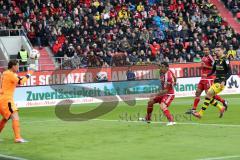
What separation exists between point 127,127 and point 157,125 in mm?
884

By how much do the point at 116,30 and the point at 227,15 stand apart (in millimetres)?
13127

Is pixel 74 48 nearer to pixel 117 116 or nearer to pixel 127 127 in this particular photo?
pixel 117 116

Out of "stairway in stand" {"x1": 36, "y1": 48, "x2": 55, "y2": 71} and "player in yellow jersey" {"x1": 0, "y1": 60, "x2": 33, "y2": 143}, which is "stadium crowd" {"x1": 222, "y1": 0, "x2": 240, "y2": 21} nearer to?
"stairway in stand" {"x1": 36, "y1": 48, "x2": 55, "y2": 71}

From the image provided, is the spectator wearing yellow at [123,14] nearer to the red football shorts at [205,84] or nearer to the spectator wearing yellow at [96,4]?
the spectator wearing yellow at [96,4]

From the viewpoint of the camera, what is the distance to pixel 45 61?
35.7 m

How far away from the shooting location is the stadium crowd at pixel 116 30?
3506cm

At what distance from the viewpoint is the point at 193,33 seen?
39.6 m

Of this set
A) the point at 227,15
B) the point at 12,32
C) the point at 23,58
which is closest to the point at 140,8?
the point at 227,15

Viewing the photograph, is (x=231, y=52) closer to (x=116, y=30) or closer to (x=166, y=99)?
(x=116, y=30)

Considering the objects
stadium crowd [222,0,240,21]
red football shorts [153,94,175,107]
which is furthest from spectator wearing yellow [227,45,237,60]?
red football shorts [153,94,175,107]

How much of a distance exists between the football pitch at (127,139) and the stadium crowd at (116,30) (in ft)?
45.1

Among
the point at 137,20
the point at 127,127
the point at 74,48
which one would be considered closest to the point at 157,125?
the point at 127,127

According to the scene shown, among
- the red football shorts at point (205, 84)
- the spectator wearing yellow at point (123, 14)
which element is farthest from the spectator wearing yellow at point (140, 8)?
the red football shorts at point (205, 84)

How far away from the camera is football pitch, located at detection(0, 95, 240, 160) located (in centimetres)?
1187
